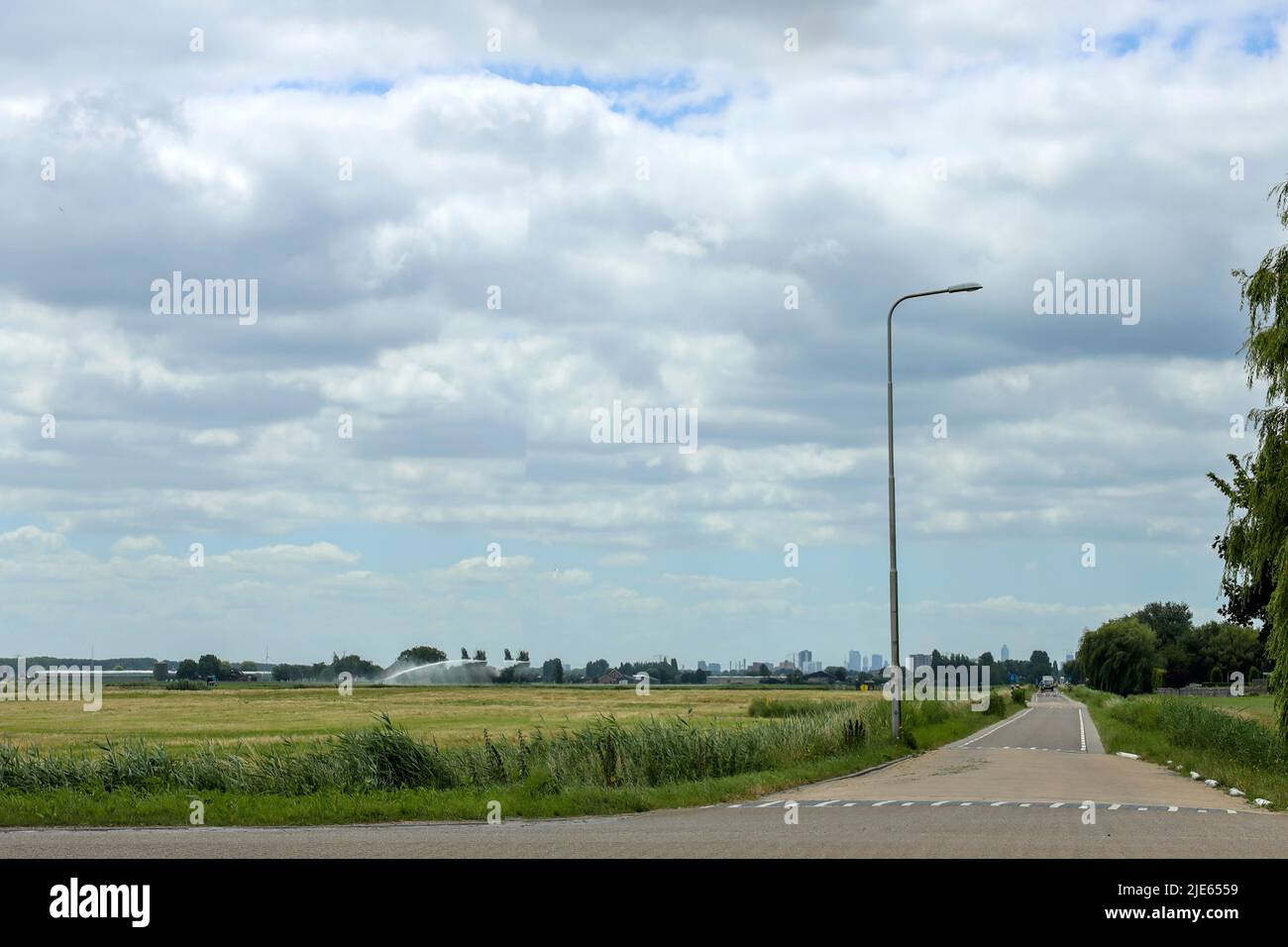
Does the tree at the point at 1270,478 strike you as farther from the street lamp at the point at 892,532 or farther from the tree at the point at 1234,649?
the tree at the point at 1234,649

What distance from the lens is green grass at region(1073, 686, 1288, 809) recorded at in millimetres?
25625

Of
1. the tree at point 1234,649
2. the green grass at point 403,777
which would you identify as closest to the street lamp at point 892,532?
the green grass at point 403,777

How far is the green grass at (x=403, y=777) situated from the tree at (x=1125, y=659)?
13656 cm

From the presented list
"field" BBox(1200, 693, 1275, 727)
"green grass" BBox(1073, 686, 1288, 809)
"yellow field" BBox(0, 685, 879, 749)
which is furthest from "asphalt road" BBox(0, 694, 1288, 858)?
"yellow field" BBox(0, 685, 879, 749)

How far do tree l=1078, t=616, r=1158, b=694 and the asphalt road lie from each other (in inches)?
5402

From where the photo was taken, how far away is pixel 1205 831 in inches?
643

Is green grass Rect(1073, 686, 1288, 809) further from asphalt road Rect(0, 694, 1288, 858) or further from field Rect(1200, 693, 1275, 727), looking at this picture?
asphalt road Rect(0, 694, 1288, 858)

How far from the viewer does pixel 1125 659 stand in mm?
152500

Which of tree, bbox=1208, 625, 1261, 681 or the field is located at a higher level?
the field

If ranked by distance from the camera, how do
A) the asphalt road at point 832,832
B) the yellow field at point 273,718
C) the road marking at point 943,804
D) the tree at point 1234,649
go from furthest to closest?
the tree at point 1234,649, the yellow field at point 273,718, the road marking at point 943,804, the asphalt road at point 832,832

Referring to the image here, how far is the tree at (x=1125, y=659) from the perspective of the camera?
15138 cm
